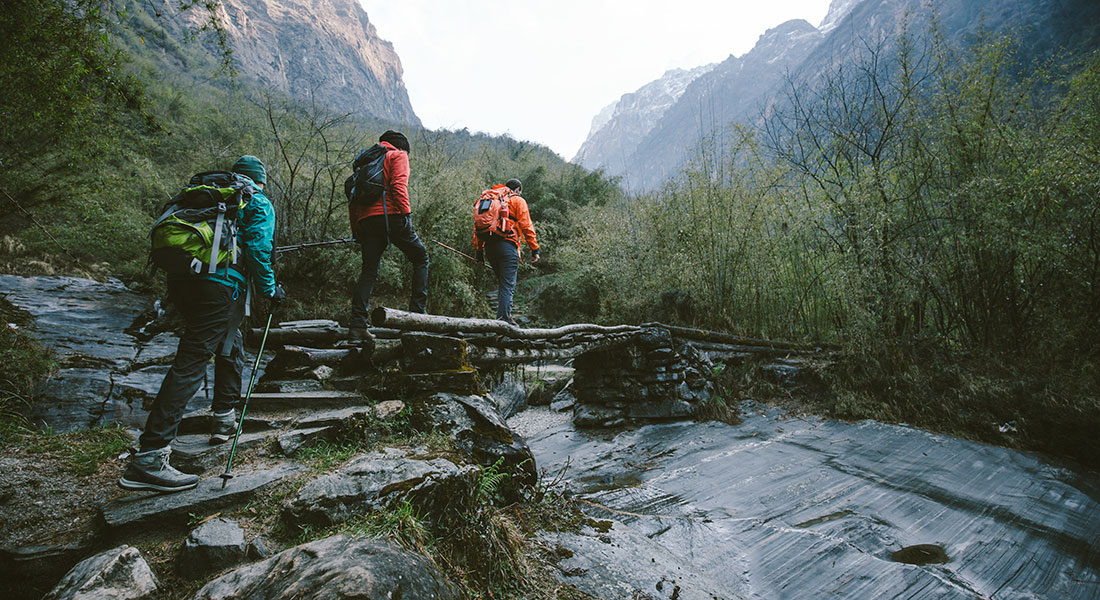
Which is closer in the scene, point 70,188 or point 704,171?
point 70,188

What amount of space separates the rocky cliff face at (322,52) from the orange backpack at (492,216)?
40139mm

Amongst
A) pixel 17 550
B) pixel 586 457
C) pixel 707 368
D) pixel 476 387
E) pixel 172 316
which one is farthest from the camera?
pixel 172 316

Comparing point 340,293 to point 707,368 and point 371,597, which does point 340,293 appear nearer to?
point 707,368

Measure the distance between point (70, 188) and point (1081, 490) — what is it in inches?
450

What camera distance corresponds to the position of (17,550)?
152 cm

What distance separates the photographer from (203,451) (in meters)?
2.27

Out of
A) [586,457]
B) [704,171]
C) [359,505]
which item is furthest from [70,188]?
[704,171]

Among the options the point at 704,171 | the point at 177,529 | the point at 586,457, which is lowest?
the point at 586,457

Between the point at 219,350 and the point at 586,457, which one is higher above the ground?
the point at 219,350

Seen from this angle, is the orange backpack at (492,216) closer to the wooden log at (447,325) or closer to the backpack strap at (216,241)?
the wooden log at (447,325)

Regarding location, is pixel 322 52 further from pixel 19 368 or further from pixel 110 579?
pixel 110 579

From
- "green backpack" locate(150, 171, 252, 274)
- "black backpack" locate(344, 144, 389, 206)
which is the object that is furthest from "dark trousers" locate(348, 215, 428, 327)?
"green backpack" locate(150, 171, 252, 274)

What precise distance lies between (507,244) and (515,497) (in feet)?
9.04

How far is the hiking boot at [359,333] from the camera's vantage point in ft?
11.1
